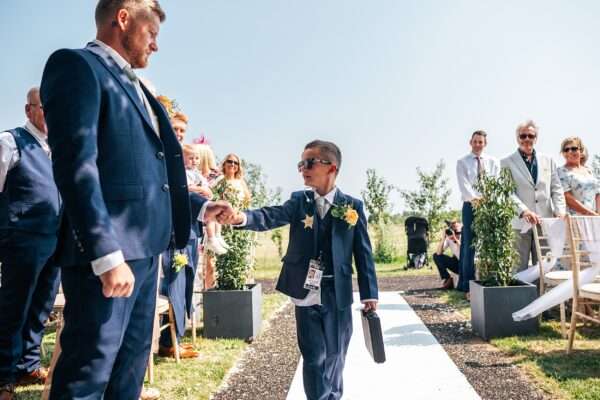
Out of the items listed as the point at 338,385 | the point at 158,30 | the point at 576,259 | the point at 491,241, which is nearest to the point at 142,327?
the point at 158,30

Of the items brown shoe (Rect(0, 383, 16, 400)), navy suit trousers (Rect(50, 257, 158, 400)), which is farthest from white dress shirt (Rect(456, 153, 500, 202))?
navy suit trousers (Rect(50, 257, 158, 400))

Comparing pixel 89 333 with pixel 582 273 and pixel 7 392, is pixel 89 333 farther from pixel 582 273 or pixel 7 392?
pixel 582 273

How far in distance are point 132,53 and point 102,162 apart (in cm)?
47

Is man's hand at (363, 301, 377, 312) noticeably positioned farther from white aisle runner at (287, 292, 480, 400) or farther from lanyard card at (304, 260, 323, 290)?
white aisle runner at (287, 292, 480, 400)

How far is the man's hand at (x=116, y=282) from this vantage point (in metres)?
1.66

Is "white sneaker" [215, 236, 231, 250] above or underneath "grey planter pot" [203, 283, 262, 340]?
above

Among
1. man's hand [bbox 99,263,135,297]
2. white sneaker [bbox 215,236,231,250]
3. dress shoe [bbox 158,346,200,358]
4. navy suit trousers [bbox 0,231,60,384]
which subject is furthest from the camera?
white sneaker [bbox 215,236,231,250]

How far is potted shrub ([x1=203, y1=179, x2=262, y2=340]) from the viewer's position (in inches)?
222

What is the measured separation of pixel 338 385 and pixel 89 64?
239 cm

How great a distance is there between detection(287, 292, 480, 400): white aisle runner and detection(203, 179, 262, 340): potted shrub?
1.09 m

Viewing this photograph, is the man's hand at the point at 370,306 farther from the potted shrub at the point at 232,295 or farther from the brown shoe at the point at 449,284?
the brown shoe at the point at 449,284

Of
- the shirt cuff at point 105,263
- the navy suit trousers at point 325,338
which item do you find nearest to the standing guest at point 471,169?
the navy suit trousers at point 325,338

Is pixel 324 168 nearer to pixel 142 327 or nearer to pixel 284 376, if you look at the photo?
pixel 142 327

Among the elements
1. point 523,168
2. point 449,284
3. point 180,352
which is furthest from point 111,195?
point 449,284
